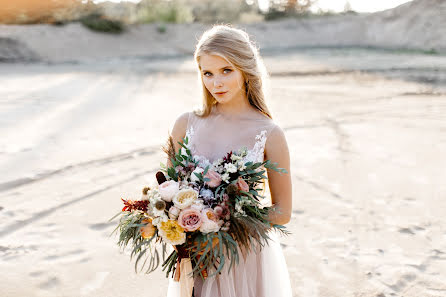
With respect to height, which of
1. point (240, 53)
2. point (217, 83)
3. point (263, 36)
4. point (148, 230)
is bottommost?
point (148, 230)

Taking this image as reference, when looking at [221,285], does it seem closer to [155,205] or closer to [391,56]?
[155,205]

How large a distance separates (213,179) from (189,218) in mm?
233

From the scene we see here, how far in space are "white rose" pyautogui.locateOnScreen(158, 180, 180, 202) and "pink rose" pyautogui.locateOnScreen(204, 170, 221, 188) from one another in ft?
0.49

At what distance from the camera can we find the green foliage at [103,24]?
23.5 m

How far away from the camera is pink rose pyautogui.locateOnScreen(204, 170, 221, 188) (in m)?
1.81

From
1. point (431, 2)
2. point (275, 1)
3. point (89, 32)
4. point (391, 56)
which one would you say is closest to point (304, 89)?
point (391, 56)

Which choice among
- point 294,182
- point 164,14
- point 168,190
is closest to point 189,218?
point 168,190

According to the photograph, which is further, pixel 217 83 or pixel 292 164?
pixel 292 164

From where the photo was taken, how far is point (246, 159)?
2055mm

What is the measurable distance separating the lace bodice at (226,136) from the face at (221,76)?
0.18 meters

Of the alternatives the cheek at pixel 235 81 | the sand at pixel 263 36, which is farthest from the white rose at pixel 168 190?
the sand at pixel 263 36

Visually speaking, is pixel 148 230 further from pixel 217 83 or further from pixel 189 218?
pixel 217 83

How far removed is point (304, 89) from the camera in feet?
43.6

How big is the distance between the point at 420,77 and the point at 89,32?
17.9m
